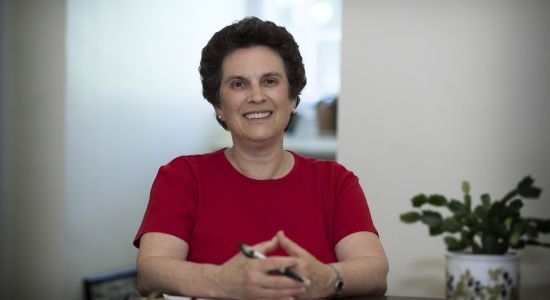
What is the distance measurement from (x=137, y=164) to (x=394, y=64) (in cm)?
188

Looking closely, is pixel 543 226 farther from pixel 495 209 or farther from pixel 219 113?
pixel 219 113

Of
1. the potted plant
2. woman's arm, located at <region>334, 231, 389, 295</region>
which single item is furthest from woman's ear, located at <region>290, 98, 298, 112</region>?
the potted plant

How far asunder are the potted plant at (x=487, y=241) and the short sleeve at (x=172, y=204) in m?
0.67

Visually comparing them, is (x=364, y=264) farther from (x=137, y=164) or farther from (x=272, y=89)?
(x=137, y=164)

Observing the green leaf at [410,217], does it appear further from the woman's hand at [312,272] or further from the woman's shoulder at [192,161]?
the woman's shoulder at [192,161]

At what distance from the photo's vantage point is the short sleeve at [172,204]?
5.60 feet

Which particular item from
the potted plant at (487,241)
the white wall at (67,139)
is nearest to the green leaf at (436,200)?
the potted plant at (487,241)

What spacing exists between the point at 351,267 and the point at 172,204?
45 cm

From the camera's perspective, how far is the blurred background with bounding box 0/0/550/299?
2.46 meters

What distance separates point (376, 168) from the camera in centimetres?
265

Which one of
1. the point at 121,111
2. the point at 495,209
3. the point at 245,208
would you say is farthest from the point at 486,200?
the point at 121,111

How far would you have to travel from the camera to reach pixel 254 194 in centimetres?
183

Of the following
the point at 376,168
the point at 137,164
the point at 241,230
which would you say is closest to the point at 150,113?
the point at 137,164

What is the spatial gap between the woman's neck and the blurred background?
0.80m
